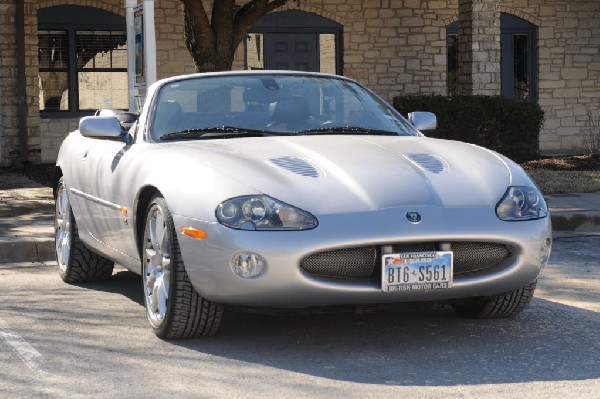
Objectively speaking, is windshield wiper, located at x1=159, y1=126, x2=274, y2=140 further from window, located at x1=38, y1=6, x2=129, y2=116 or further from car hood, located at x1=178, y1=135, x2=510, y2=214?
window, located at x1=38, y1=6, x2=129, y2=116

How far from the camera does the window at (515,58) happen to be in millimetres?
23744

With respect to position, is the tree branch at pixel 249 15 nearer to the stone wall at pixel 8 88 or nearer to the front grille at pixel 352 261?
the stone wall at pixel 8 88

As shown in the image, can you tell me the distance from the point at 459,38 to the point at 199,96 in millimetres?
14948

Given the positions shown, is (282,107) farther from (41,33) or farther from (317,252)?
(41,33)

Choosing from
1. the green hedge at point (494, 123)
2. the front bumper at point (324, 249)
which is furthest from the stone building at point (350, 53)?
the front bumper at point (324, 249)

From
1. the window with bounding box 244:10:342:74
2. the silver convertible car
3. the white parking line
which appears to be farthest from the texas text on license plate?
the window with bounding box 244:10:342:74

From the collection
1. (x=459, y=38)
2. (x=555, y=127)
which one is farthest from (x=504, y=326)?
(x=555, y=127)

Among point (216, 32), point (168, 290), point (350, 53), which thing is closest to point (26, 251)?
point (168, 290)

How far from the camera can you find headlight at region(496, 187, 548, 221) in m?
6.11

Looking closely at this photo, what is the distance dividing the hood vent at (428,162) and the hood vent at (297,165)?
579mm

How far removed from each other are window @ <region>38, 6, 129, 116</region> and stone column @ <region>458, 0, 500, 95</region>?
20.6 feet

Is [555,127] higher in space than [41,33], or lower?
lower

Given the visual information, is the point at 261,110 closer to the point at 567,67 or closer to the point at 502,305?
the point at 502,305

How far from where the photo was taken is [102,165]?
7543mm
